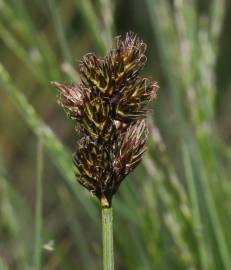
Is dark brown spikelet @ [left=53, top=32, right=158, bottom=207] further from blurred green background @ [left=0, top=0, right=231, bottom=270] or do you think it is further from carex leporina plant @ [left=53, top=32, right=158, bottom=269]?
blurred green background @ [left=0, top=0, right=231, bottom=270]

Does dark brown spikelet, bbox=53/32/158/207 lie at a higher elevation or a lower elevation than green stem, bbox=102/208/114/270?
higher

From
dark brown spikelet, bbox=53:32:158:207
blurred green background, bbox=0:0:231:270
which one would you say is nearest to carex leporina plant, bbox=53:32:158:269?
dark brown spikelet, bbox=53:32:158:207

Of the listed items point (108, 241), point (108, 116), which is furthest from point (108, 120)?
point (108, 241)

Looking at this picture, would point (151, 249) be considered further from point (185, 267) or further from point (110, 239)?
point (110, 239)

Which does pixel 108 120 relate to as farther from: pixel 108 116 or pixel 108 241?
pixel 108 241

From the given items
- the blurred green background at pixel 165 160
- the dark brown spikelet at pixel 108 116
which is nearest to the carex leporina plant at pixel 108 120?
the dark brown spikelet at pixel 108 116

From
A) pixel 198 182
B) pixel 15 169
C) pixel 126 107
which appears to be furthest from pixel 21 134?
pixel 126 107

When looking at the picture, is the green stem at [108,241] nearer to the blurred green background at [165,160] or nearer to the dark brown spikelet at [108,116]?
the dark brown spikelet at [108,116]

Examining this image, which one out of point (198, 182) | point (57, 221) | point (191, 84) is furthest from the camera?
point (57, 221)
